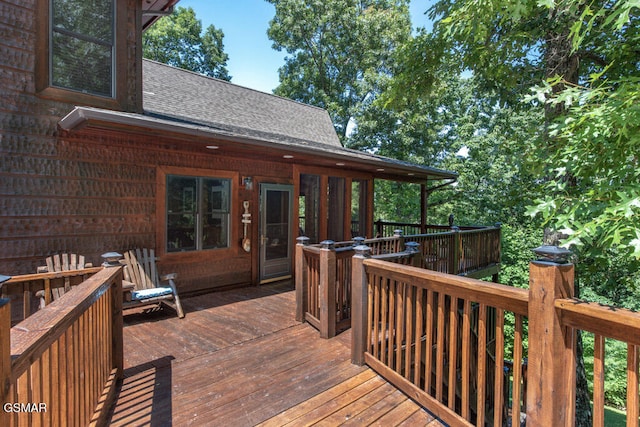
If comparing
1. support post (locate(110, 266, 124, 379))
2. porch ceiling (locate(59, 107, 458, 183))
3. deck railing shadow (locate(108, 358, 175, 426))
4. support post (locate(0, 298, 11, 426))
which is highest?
porch ceiling (locate(59, 107, 458, 183))

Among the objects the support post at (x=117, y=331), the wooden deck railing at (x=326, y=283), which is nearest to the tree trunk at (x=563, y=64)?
the wooden deck railing at (x=326, y=283)

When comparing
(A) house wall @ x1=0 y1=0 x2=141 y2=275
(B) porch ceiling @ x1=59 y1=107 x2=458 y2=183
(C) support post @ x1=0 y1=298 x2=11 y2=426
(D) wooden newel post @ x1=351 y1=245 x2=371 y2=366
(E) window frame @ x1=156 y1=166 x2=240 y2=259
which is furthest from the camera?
(E) window frame @ x1=156 y1=166 x2=240 y2=259

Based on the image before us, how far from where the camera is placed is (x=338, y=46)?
58.5 ft

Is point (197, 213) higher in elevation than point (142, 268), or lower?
higher

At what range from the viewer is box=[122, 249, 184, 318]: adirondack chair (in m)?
4.07

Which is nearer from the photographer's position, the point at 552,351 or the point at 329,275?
the point at 552,351

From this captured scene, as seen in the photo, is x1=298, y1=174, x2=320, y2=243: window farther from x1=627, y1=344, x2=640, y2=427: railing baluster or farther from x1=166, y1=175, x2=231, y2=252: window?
x1=627, y1=344, x2=640, y2=427: railing baluster

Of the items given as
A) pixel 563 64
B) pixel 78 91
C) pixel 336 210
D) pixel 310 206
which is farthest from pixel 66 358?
pixel 563 64

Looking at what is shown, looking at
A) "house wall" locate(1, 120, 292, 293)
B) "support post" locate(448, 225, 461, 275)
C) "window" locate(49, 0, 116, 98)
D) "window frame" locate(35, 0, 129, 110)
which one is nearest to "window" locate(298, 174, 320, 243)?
"house wall" locate(1, 120, 292, 293)

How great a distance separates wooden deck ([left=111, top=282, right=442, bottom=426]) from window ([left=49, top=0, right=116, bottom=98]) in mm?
3264

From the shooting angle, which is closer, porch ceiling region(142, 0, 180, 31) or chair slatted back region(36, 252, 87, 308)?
chair slatted back region(36, 252, 87, 308)

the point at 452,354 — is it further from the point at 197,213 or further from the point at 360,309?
the point at 197,213

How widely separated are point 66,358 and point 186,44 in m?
22.4

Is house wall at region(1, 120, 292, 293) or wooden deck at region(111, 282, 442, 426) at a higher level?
house wall at region(1, 120, 292, 293)
